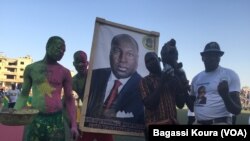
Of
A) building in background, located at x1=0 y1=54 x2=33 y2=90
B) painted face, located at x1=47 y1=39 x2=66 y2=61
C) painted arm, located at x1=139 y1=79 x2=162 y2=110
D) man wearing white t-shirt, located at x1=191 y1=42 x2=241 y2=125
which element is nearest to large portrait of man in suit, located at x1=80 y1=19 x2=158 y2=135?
painted arm, located at x1=139 y1=79 x2=162 y2=110

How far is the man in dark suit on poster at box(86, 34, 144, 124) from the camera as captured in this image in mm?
4574

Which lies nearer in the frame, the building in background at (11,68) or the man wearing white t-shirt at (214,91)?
the man wearing white t-shirt at (214,91)

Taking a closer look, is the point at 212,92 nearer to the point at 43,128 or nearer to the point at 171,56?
the point at 171,56

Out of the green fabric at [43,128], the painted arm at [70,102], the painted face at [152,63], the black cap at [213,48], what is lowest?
the green fabric at [43,128]

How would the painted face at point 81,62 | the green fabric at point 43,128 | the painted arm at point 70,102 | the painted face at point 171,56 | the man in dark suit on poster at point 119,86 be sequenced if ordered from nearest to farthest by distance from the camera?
the green fabric at point 43,128, the painted arm at point 70,102, the painted face at point 171,56, the man in dark suit on poster at point 119,86, the painted face at point 81,62

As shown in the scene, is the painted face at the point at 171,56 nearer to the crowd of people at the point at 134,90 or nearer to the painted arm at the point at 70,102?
the crowd of people at the point at 134,90

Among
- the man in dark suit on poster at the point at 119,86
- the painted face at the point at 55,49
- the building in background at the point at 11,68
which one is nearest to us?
the painted face at the point at 55,49

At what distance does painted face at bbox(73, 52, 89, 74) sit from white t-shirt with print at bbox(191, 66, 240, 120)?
1.50 metres

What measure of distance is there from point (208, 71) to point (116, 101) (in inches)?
46.6

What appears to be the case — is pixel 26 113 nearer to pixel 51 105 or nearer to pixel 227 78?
pixel 51 105

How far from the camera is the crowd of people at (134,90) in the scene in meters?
4.11

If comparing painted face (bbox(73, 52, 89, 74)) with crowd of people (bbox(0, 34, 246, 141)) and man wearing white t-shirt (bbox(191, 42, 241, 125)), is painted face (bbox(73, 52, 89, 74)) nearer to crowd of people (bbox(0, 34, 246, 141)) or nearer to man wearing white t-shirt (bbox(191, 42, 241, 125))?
crowd of people (bbox(0, 34, 246, 141))

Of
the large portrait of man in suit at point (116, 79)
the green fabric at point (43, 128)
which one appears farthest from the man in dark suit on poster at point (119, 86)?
the green fabric at point (43, 128)

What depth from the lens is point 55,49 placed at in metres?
4.17
